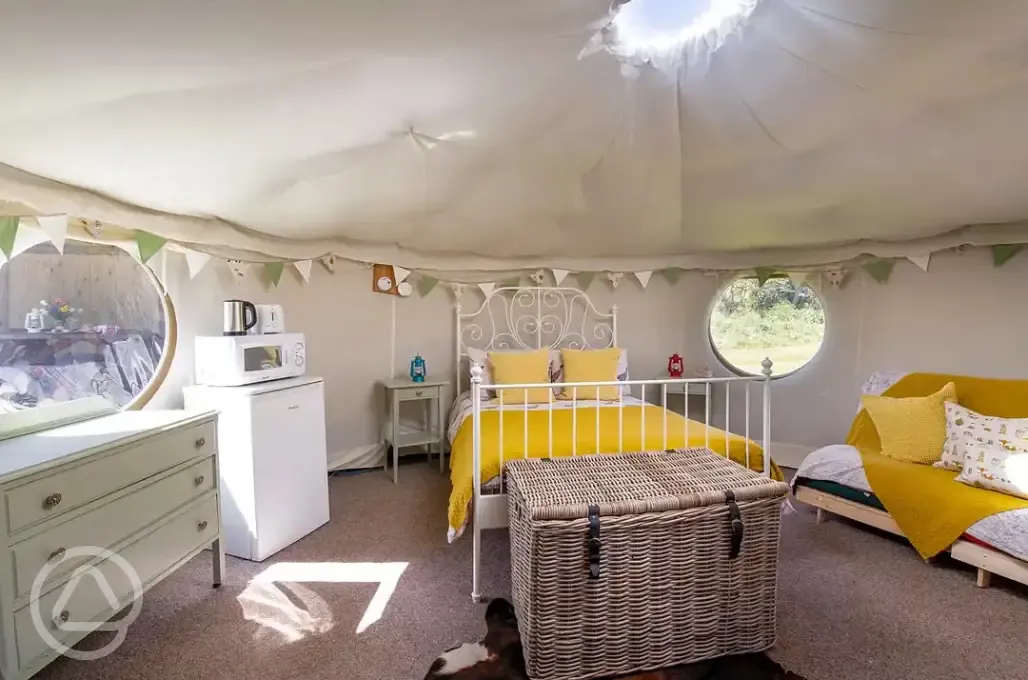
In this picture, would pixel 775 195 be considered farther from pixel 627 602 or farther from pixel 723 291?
pixel 627 602

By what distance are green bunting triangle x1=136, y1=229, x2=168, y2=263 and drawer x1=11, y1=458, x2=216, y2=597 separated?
1103 millimetres

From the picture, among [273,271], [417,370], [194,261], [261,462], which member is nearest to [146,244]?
[194,261]

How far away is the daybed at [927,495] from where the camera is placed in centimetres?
208

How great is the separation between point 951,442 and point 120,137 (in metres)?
3.96

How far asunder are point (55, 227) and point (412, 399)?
2184 millimetres

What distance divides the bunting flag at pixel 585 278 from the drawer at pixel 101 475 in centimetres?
298

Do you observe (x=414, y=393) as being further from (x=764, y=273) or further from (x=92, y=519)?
(x=764, y=273)

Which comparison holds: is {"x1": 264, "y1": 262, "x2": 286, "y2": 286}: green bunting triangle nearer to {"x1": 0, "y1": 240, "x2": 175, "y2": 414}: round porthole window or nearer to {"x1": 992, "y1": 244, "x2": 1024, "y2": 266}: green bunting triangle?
{"x1": 0, "y1": 240, "x2": 175, "y2": 414}: round porthole window

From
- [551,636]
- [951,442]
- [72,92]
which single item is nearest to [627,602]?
[551,636]

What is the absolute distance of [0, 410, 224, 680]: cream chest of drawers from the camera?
1.37 m

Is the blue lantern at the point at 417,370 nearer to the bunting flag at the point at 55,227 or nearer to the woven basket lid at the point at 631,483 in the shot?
the woven basket lid at the point at 631,483

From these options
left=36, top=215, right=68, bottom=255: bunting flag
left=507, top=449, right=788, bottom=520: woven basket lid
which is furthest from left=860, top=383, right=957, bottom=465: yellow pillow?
left=36, top=215, right=68, bottom=255: bunting flag

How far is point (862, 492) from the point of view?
2.62 meters

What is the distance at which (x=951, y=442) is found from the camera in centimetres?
253
